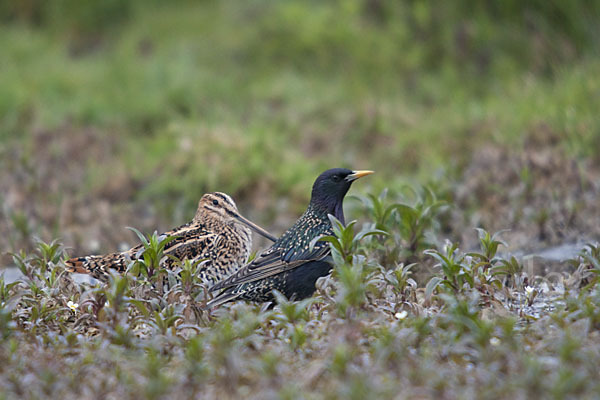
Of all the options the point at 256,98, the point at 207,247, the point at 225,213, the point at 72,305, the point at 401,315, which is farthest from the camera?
the point at 256,98

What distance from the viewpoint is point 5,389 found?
3.67 m

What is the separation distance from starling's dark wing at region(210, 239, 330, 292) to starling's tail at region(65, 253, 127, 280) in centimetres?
68

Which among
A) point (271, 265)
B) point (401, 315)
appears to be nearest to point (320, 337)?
point (401, 315)

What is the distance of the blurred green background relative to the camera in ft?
28.7

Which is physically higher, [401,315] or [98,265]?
[98,265]

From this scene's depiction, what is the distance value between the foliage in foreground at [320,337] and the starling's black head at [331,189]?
568 millimetres

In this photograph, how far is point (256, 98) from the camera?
11.0 m

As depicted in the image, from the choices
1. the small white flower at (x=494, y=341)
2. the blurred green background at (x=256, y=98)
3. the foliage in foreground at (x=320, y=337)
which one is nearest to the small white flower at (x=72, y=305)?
the foliage in foreground at (x=320, y=337)

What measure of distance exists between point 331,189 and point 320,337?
149 cm

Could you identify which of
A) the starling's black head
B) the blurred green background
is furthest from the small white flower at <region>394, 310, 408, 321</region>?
the blurred green background

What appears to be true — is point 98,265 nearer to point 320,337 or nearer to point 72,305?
point 72,305

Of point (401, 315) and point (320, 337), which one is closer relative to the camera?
point (320, 337)

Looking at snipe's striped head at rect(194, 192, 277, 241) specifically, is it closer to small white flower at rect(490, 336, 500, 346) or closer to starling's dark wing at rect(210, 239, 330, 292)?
starling's dark wing at rect(210, 239, 330, 292)

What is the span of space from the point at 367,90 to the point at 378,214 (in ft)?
17.8
